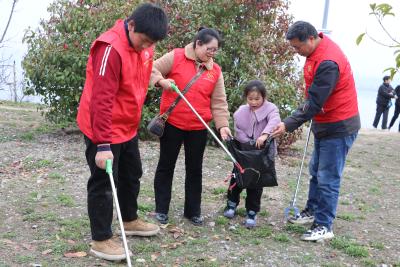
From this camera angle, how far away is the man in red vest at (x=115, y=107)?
3371 mm

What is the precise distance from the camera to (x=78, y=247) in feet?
13.2

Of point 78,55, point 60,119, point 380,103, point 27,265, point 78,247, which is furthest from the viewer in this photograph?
point 380,103

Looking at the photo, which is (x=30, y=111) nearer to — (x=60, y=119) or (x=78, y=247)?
(x=60, y=119)

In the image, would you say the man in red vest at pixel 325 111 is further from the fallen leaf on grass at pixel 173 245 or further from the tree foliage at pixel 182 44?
the tree foliage at pixel 182 44

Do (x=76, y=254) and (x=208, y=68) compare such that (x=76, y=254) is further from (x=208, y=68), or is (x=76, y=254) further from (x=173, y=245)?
(x=208, y=68)

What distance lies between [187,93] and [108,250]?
1.52m

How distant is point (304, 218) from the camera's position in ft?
16.7

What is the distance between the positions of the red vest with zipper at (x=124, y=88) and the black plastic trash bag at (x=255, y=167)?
1.13 metres

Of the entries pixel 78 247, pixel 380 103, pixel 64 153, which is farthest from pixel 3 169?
pixel 380 103

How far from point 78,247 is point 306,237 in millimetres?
2042

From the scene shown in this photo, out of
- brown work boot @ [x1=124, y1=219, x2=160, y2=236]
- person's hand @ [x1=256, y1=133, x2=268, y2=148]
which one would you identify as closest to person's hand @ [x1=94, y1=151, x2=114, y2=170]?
brown work boot @ [x1=124, y1=219, x2=160, y2=236]

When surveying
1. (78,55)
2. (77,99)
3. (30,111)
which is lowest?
(30,111)

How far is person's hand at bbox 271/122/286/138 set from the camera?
4.46 meters

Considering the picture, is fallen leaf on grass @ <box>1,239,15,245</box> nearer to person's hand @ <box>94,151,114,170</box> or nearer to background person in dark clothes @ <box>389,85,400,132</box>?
person's hand @ <box>94,151,114,170</box>
